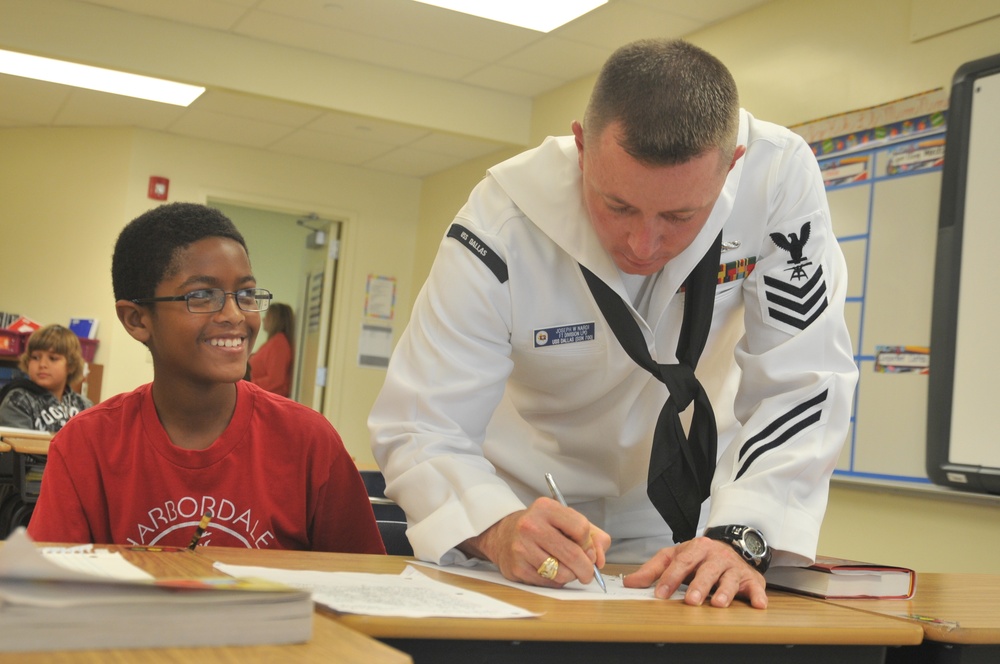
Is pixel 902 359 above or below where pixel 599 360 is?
above

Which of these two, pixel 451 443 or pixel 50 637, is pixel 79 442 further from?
pixel 50 637

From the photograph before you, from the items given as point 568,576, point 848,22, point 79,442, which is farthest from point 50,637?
point 848,22

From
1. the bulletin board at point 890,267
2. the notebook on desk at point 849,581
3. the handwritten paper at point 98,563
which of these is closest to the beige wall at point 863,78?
the bulletin board at point 890,267

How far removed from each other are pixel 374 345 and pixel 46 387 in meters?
3.10

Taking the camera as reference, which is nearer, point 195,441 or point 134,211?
point 195,441

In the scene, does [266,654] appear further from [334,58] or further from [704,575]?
[334,58]

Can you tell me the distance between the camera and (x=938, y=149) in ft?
11.7

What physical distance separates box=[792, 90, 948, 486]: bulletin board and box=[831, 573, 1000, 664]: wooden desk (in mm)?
2181

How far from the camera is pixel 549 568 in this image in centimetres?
118

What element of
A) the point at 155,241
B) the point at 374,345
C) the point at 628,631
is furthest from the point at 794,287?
the point at 374,345

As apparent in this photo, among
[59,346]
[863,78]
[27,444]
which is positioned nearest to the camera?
[27,444]

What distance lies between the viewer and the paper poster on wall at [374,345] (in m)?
7.71

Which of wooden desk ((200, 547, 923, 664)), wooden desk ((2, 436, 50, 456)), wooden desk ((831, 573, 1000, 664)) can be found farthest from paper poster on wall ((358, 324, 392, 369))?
wooden desk ((200, 547, 923, 664))

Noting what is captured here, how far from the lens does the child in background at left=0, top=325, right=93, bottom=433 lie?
4723 mm
